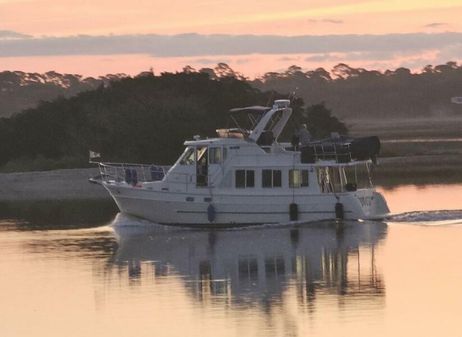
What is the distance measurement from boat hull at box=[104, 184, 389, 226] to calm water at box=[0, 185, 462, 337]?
40 centimetres

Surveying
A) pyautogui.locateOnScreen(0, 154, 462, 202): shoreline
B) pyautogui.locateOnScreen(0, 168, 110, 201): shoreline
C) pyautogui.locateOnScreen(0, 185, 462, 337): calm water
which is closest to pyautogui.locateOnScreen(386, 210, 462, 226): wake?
pyautogui.locateOnScreen(0, 185, 462, 337): calm water

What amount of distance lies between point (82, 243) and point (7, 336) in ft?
50.3

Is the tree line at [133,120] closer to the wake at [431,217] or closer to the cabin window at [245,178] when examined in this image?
the wake at [431,217]

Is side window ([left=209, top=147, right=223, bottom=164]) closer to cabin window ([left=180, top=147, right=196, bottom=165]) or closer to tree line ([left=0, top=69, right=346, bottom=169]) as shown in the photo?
cabin window ([left=180, top=147, right=196, bottom=165])

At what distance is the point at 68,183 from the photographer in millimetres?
65812

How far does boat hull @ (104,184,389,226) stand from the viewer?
4441 centimetres

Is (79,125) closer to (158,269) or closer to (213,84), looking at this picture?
(213,84)

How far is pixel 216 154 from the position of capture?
4481 centimetres

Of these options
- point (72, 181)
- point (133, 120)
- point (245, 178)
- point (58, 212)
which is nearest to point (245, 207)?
point (245, 178)

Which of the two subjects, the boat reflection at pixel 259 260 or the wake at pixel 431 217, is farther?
the wake at pixel 431 217

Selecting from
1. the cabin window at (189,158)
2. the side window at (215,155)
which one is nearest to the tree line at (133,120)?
the cabin window at (189,158)

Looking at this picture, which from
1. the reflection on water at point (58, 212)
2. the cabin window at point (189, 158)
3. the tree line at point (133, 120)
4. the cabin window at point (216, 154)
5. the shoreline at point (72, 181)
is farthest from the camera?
the tree line at point (133, 120)

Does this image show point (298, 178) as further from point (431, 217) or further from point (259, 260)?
point (259, 260)

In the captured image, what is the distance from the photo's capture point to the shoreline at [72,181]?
2475 inches
